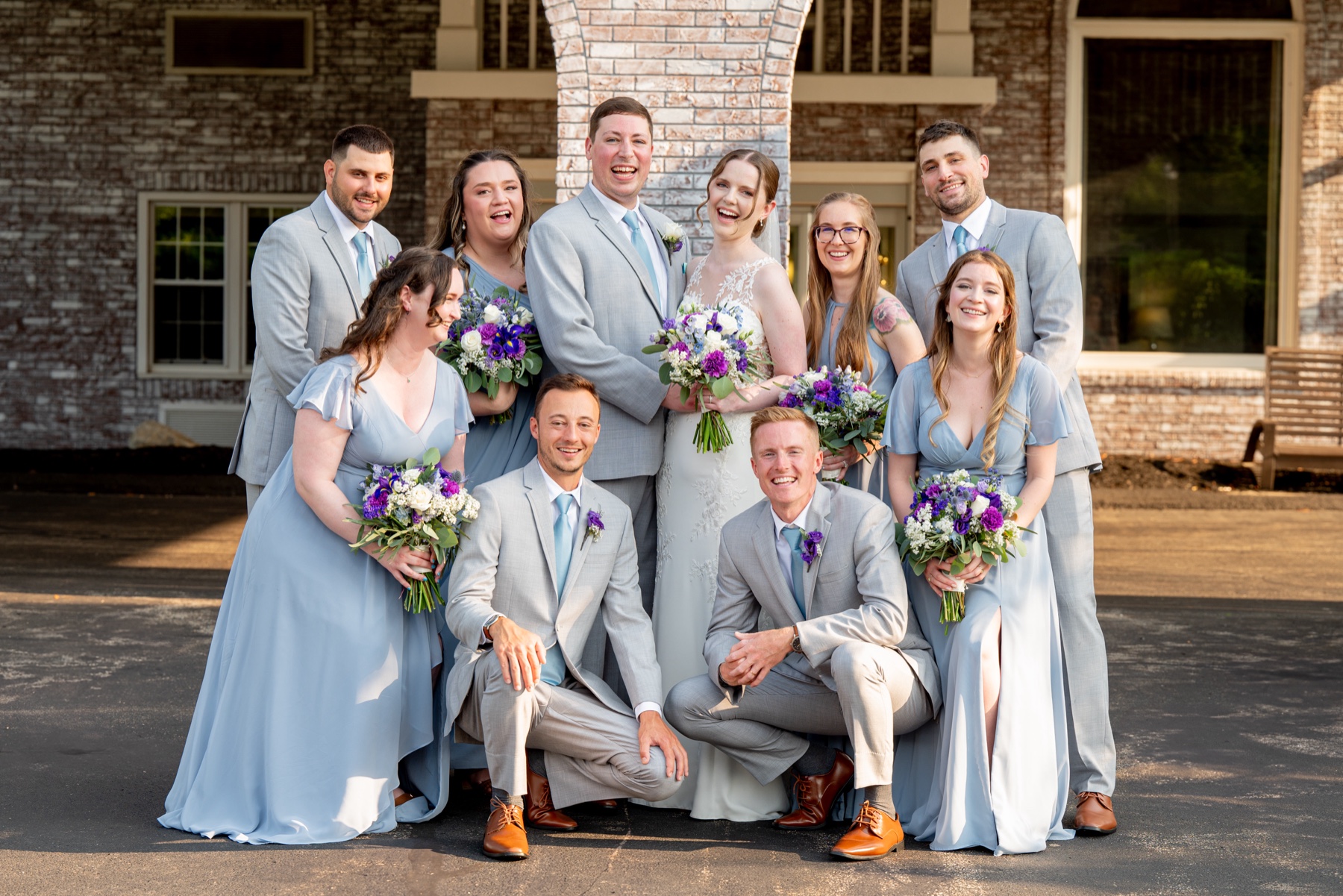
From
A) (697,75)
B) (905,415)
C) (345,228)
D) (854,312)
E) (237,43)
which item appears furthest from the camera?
(237,43)

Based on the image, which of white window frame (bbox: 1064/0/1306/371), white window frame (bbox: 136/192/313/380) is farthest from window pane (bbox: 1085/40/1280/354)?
white window frame (bbox: 136/192/313/380)

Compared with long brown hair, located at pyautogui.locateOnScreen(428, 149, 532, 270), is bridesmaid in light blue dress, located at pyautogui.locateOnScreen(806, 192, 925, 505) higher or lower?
lower

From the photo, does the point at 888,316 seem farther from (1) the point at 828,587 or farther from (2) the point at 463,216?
(2) the point at 463,216

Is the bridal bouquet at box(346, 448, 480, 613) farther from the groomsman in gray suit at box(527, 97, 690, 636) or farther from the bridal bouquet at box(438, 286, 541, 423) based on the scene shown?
the groomsman in gray suit at box(527, 97, 690, 636)

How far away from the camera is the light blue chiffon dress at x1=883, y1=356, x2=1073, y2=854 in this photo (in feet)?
14.3

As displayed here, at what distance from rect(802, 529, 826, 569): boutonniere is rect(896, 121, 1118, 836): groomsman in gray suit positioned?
844mm

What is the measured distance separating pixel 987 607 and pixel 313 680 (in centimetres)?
215

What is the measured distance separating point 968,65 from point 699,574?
11.0 m

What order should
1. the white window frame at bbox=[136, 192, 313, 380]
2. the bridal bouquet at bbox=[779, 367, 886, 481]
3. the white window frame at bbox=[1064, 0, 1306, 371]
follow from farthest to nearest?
the white window frame at bbox=[136, 192, 313, 380] < the white window frame at bbox=[1064, 0, 1306, 371] < the bridal bouquet at bbox=[779, 367, 886, 481]

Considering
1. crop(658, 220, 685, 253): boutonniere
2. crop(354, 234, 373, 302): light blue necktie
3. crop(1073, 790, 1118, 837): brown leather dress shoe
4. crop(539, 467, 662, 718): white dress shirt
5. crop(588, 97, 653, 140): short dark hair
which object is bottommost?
crop(1073, 790, 1118, 837): brown leather dress shoe

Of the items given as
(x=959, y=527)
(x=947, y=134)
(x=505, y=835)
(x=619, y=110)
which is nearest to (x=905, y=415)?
(x=959, y=527)

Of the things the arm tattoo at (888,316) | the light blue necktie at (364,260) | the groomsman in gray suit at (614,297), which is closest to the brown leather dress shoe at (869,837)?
the groomsman in gray suit at (614,297)

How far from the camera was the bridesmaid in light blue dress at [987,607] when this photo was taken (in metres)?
4.36

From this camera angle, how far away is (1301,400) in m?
14.5
